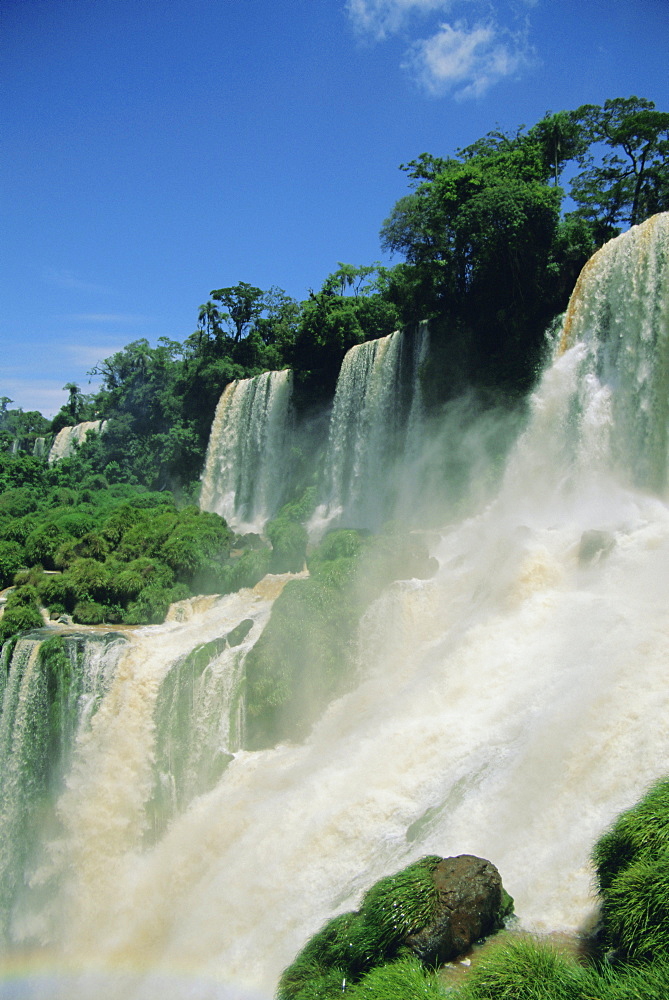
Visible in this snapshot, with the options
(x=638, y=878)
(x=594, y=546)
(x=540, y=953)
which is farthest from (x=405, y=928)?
(x=594, y=546)

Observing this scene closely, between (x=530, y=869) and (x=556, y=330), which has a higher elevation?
(x=556, y=330)

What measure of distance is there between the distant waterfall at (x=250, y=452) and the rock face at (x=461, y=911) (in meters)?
21.8

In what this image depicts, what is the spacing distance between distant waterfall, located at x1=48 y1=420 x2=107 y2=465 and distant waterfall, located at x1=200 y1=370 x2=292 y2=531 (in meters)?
16.2

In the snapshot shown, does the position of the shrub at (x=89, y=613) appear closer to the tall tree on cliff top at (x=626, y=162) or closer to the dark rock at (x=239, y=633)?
the dark rock at (x=239, y=633)

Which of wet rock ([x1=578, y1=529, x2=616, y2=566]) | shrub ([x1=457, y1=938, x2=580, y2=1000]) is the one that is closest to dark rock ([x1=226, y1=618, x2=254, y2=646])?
wet rock ([x1=578, y1=529, x2=616, y2=566])

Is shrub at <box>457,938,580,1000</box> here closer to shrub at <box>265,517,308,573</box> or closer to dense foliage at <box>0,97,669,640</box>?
dense foliage at <box>0,97,669,640</box>

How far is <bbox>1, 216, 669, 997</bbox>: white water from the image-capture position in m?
7.96

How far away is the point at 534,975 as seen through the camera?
5164 millimetres

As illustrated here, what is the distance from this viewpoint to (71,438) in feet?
154

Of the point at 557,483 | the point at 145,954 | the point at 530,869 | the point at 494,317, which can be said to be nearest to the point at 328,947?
the point at 530,869

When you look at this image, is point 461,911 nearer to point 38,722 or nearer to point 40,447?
point 38,722

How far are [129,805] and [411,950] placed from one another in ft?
26.0

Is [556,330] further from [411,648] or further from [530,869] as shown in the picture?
[530,869]

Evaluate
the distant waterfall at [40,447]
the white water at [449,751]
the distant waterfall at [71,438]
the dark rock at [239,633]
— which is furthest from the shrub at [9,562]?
the distant waterfall at [40,447]
